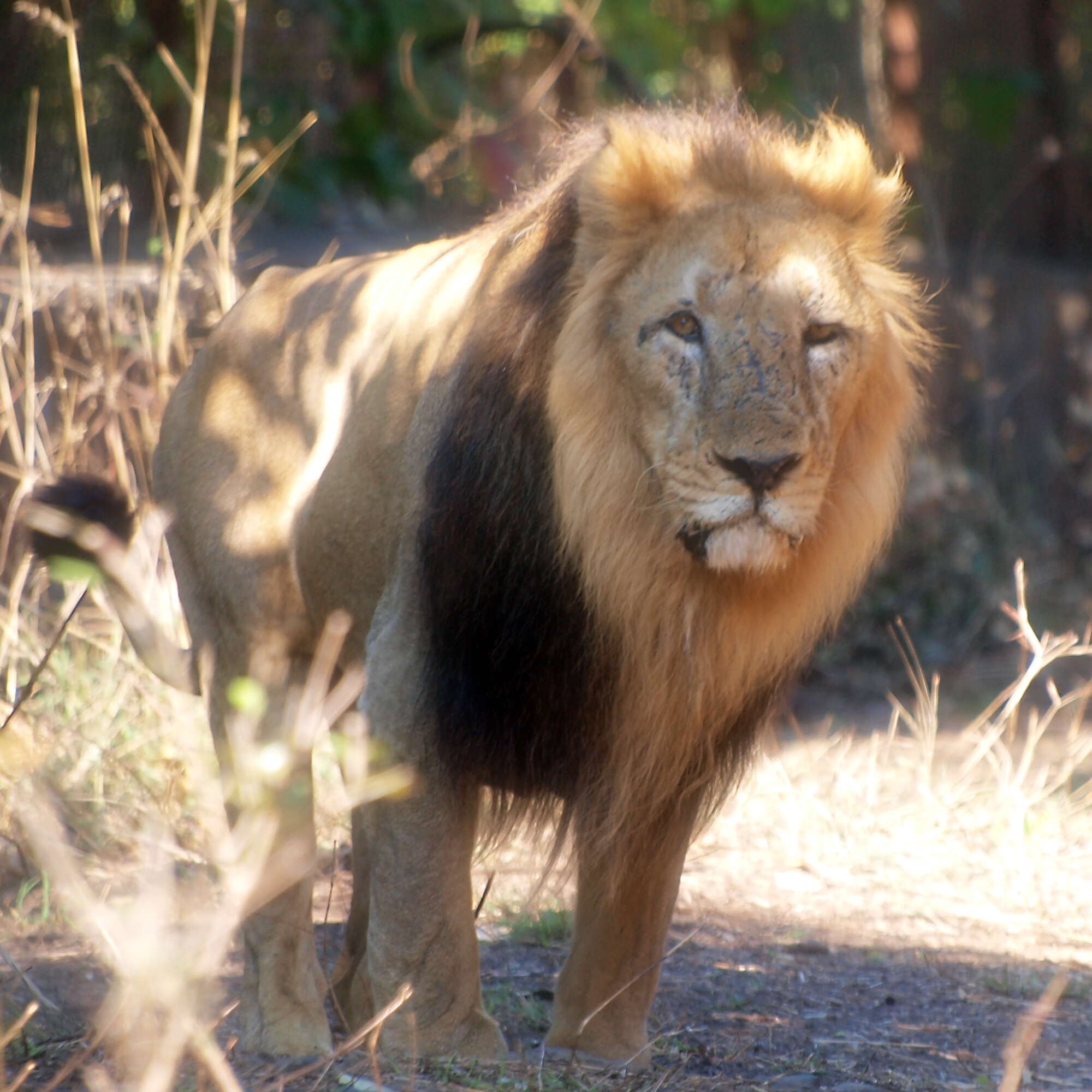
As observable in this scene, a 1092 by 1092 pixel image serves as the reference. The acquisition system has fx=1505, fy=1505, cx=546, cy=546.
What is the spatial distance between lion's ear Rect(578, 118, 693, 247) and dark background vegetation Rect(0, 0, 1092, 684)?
3136 mm

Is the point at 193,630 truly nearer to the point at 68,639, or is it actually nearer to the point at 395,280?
the point at 395,280

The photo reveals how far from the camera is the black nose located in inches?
88.2

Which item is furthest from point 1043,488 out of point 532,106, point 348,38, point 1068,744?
point 348,38

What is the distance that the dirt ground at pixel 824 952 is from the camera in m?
2.98

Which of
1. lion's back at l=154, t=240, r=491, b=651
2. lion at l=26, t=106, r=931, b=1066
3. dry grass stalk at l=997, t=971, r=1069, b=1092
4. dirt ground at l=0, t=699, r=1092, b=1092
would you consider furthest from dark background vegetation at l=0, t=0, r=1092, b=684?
dry grass stalk at l=997, t=971, r=1069, b=1092

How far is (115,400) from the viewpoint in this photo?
15.1ft

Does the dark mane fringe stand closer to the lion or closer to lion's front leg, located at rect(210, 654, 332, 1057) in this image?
the lion

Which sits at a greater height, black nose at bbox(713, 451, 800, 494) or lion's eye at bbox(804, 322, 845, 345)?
lion's eye at bbox(804, 322, 845, 345)

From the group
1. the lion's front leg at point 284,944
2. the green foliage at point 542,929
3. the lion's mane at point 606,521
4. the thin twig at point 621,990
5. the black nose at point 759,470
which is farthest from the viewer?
the green foliage at point 542,929

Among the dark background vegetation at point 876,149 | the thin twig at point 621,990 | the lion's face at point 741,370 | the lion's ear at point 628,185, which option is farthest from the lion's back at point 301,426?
the dark background vegetation at point 876,149

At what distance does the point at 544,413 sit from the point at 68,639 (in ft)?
8.78

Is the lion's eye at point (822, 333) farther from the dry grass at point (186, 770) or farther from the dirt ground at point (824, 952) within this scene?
the dry grass at point (186, 770)

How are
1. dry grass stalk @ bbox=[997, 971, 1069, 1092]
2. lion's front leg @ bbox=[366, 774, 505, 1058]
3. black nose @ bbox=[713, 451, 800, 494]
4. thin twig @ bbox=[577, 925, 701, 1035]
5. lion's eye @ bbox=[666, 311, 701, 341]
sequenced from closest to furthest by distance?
dry grass stalk @ bbox=[997, 971, 1069, 1092] < black nose @ bbox=[713, 451, 800, 494] < lion's eye @ bbox=[666, 311, 701, 341] < lion's front leg @ bbox=[366, 774, 505, 1058] < thin twig @ bbox=[577, 925, 701, 1035]

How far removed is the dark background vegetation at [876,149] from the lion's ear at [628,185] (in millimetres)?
3136
